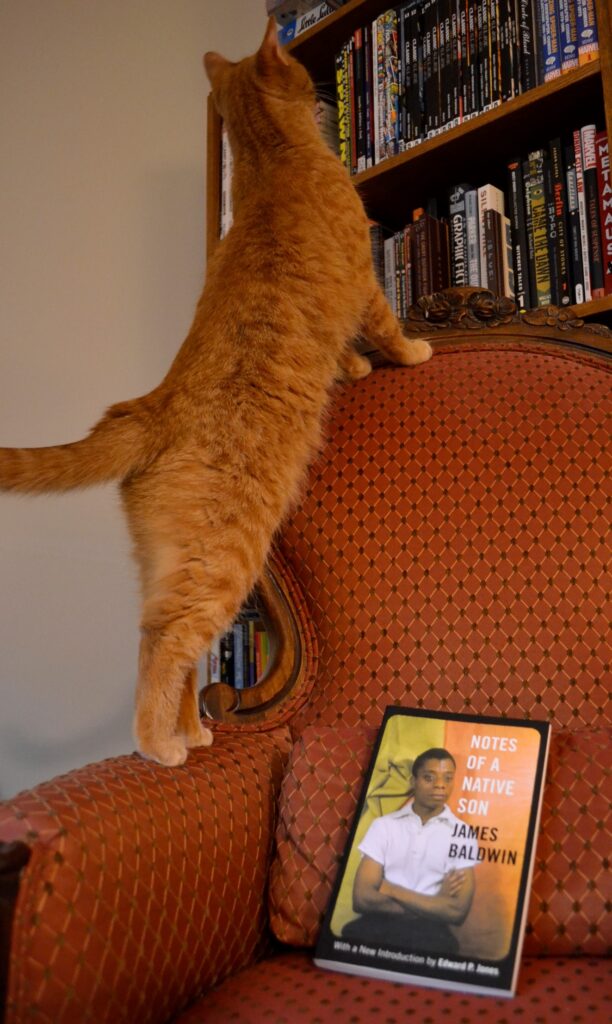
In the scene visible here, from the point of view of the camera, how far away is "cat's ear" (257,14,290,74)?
4.72 ft

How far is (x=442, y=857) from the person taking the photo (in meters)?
0.81

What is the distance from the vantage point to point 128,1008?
71cm

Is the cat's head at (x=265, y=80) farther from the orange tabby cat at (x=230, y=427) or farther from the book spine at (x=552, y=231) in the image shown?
the book spine at (x=552, y=231)

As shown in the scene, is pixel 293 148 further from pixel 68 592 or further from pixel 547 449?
pixel 68 592

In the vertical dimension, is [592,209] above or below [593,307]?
above

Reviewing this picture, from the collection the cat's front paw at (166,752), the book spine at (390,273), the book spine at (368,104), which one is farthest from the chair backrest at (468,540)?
the book spine at (368,104)

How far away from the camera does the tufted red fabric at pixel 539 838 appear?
789 millimetres

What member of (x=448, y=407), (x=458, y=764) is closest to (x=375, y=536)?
(x=448, y=407)

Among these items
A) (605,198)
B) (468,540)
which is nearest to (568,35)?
(605,198)

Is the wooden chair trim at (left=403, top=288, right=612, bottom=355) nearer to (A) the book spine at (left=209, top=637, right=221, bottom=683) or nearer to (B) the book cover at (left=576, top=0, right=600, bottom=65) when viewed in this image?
(B) the book cover at (left=576, top=0, right=600, bottom=65)

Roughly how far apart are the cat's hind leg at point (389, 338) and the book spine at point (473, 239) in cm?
30

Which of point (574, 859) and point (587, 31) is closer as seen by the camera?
point (574, 859)

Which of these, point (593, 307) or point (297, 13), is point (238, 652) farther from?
point (297, 13)

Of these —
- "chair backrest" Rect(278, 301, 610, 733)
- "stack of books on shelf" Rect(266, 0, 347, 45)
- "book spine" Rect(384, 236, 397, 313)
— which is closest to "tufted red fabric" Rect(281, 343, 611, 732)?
"chair backrest" Rect(278, 301, 610, 733)
